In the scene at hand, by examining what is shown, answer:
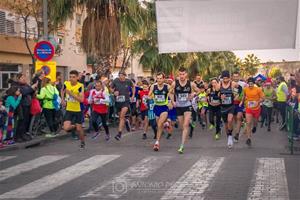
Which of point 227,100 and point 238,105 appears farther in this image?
point 238,105

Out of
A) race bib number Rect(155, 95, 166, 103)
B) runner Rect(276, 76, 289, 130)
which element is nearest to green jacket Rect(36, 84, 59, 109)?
race bib number Rect(155, 95, 166, 103)

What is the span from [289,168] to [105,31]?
37.6ft

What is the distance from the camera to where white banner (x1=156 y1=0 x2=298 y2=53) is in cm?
711

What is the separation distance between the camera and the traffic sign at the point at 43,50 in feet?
51.8

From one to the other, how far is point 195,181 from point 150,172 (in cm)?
112

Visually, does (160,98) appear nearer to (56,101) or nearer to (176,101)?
(176,101)

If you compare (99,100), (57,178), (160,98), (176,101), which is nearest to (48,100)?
(99,100)

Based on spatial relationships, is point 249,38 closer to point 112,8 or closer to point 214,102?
point 214,102

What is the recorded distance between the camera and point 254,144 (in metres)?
13.2

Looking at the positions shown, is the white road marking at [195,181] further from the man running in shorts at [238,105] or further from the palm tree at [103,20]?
the palm tree at [103,20]

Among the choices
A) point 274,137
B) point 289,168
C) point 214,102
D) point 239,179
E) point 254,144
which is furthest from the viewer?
point 274,137

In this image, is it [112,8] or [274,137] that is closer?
[274,137]

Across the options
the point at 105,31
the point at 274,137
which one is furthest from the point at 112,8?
the point at 274,137

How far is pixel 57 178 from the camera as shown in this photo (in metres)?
8.59
